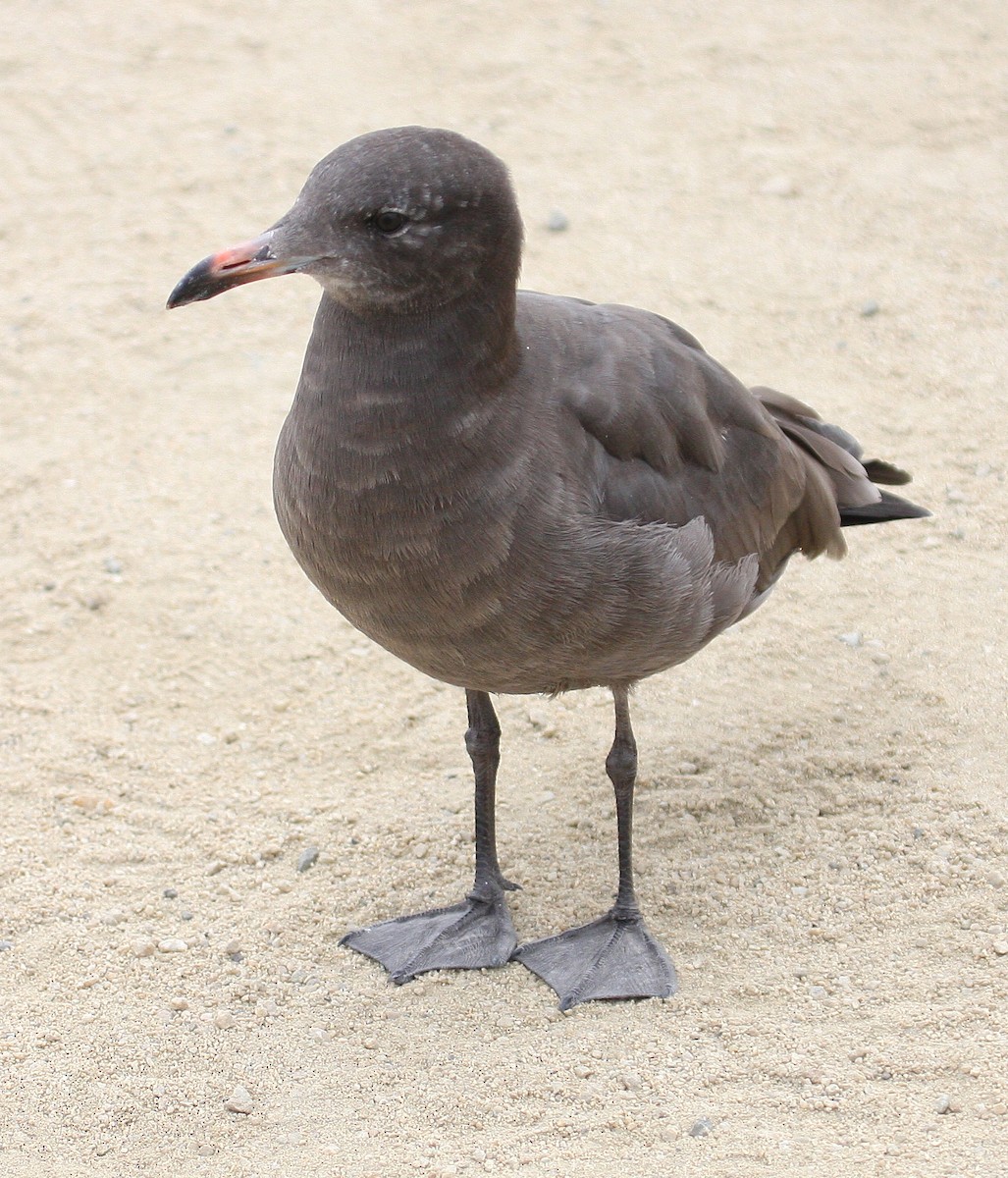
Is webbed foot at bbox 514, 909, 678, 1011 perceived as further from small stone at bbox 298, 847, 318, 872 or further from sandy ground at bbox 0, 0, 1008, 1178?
small stone at bbox 298, 847, 318, 872

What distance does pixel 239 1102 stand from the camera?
4.32 m

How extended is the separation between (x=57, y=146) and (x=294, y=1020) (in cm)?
684

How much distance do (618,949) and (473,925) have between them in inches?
20.0

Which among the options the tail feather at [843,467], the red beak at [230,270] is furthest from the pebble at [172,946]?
the tail feather at [843,467]

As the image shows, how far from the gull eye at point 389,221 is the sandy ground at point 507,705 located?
2.29 m

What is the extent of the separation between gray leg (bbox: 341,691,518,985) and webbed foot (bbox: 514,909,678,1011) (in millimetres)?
131

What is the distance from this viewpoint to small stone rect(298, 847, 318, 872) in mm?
5328

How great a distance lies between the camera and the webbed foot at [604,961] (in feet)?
15.5

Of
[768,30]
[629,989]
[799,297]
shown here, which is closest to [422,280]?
[629,989]

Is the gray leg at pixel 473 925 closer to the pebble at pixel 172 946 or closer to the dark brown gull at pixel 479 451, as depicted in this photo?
the dark brown gull at pixel 479 451

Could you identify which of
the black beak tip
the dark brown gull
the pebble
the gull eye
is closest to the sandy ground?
the pebble

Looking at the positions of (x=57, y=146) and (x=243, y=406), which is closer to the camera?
(x=243, y=406)

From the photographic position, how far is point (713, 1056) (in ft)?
14.3

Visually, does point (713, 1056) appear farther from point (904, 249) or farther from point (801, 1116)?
point (904, 249)
